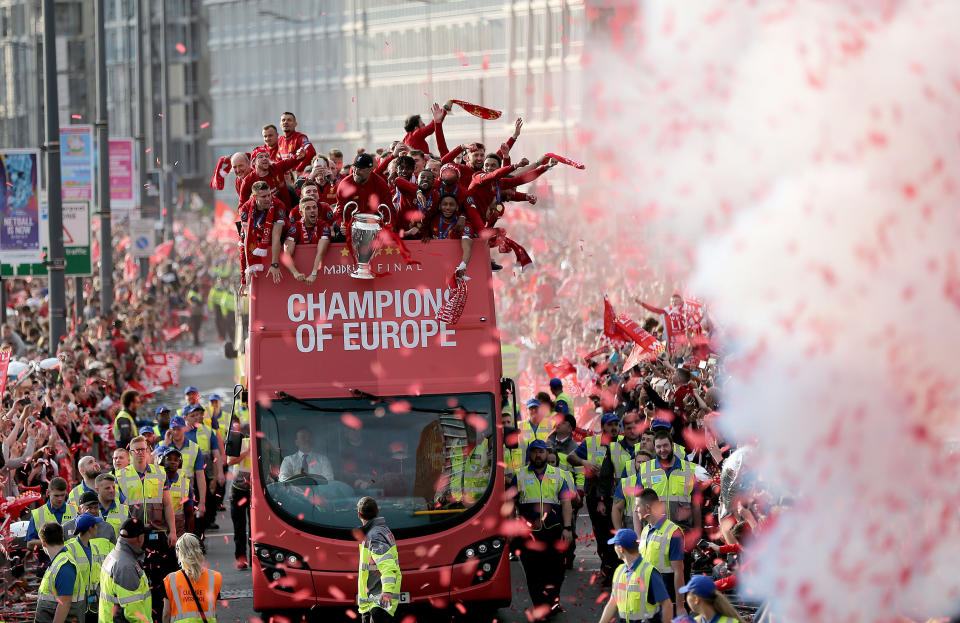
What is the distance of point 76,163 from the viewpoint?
25.8 metres

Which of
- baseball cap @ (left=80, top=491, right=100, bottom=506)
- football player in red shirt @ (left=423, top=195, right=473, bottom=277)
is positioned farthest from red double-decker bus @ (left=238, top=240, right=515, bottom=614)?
baseball cap @ (left=80, top=491, right=100, bottom=506)

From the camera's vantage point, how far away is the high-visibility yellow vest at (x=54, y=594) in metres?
11.0

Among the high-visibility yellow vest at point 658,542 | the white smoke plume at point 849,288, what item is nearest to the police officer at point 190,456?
the high-visibility yellow vest at point 658,542

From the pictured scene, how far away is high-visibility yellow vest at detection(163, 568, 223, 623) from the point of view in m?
10.5

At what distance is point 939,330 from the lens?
832 cm

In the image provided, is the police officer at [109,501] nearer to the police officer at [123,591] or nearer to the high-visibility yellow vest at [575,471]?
the police officer at [123,591]

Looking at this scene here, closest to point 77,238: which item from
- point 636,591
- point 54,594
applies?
point 54,594

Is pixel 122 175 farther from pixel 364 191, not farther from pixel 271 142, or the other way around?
pixel 364 191

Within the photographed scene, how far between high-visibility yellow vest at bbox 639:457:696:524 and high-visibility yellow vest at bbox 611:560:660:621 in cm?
318

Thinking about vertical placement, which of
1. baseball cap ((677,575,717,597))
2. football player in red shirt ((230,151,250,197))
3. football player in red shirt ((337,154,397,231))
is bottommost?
baseball cap ((677,575,717,597))

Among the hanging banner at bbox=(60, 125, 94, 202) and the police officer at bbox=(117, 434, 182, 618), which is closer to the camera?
the police officer at bbox=(117, 434, 182, 618)

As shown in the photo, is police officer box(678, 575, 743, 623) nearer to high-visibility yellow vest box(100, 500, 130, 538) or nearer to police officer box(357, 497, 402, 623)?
police officer box(357, 497, 402, 623)

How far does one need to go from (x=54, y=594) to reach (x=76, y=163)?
52.0ft

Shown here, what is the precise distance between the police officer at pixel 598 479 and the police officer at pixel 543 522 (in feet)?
3.01
